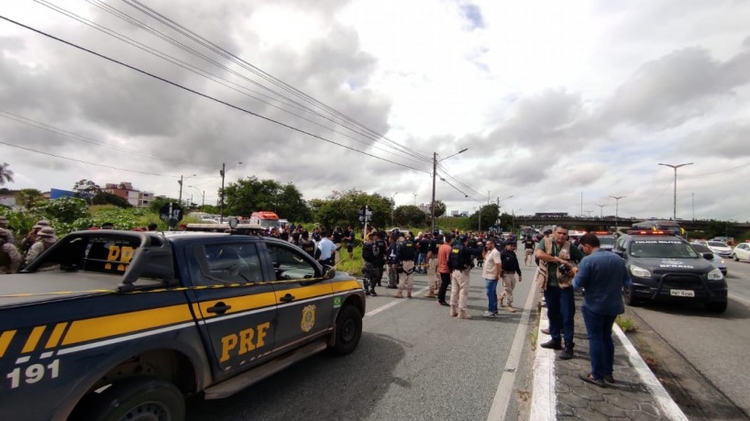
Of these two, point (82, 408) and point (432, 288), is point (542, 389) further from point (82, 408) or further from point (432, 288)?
point (432, 288)

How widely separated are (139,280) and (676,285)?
9.62 m

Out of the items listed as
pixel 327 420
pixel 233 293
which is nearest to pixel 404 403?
pixel 327 420

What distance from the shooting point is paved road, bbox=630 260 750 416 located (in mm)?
4529

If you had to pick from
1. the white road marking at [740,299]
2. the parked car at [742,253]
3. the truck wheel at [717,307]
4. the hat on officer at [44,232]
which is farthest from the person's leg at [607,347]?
the parked car at [742,253]

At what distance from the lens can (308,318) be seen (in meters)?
4.30

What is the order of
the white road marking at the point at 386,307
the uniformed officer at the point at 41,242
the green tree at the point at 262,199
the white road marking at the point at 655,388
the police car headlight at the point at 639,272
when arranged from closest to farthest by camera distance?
the white road marking at the point at 655,388
the uniformed officer at the point at 41,242
the white road marking at the point at 386,307
the police car headlight at the point at 639,272
the green tree at the point at 262,199

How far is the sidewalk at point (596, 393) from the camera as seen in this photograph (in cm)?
337

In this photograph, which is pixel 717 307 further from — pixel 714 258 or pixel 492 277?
pixel 714 258

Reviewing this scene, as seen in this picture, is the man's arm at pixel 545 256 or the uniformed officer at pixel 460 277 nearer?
the man's arm at pixel 545 256

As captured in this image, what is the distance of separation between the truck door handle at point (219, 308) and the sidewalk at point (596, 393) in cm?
286

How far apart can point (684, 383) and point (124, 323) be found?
5765mm

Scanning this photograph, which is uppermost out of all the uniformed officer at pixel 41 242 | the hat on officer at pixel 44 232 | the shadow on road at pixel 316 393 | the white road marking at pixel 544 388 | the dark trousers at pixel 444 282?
the hat on officer at pixel 44 232

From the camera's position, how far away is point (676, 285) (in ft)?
25.9

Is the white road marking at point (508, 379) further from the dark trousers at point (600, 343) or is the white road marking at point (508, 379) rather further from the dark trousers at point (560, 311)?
the dark trousers at point (600, 343)
